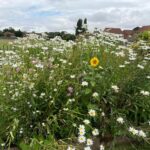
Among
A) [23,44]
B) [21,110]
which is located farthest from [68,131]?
[23,44]

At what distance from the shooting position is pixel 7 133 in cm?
399

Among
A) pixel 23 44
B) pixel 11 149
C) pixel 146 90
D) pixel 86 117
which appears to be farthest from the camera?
pixel 23 44

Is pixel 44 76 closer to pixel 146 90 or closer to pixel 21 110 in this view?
pixel 21 110

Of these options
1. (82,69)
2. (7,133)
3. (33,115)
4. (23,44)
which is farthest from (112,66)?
(23,44)

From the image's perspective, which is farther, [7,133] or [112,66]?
[112,66]

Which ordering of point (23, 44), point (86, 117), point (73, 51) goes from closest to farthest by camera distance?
point (86, 117) → point (73, 51) → point (23, 44)

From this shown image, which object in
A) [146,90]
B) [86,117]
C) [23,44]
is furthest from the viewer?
[23,44]

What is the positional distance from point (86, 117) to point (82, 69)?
2.13ft

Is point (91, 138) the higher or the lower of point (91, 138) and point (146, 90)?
the lower

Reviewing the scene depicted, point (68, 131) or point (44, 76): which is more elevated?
point (44, 76)

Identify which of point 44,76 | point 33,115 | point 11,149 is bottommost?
point 11,149

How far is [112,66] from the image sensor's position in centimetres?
484

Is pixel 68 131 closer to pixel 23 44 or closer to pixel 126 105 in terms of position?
pixel 126 105

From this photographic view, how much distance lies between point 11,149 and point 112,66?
5.24 feet
